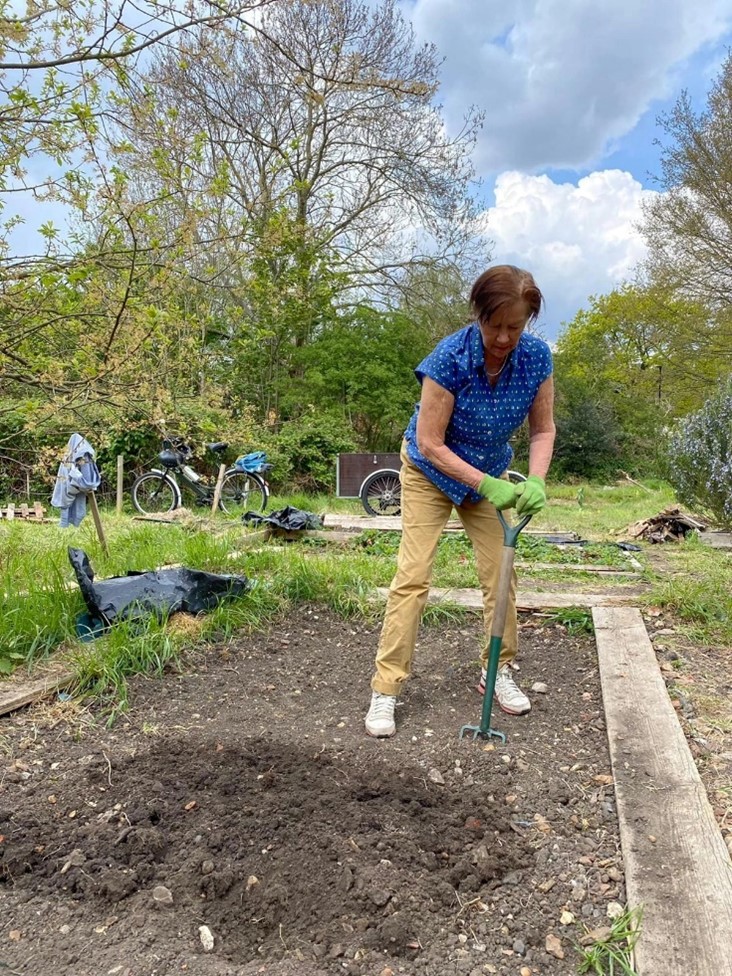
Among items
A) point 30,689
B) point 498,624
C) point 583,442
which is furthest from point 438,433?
point 583,442

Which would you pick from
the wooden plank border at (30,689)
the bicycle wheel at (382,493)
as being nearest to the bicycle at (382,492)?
the bicycle wheel at (382,493)

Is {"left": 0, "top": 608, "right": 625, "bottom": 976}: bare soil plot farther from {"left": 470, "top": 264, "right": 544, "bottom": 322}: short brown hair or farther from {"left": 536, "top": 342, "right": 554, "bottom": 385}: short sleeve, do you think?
{"left": 470, "top": 264, "right": 544, "bottom": 322}: short brown hair

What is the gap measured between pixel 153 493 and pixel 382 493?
330 centimetres

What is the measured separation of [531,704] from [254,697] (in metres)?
1.06

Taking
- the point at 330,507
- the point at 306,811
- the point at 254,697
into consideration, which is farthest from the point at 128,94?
the point at 330,507

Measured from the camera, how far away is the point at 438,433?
2176mm

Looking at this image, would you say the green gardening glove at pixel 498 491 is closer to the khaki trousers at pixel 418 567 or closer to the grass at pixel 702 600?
the khaki trousers at pixel 418 567

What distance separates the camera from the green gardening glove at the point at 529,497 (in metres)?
2.11

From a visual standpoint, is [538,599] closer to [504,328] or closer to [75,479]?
[504,328]

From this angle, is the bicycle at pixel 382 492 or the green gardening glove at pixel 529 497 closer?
the green gardening glove at pixel 529 497

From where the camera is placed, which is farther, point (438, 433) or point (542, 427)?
point (542, 427)

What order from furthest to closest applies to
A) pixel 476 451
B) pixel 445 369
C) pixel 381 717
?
pixel 476 451, pixel 381 717, pixel 445 369

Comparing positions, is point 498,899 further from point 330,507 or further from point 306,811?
point 330,507

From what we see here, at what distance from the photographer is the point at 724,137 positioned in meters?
13.6
